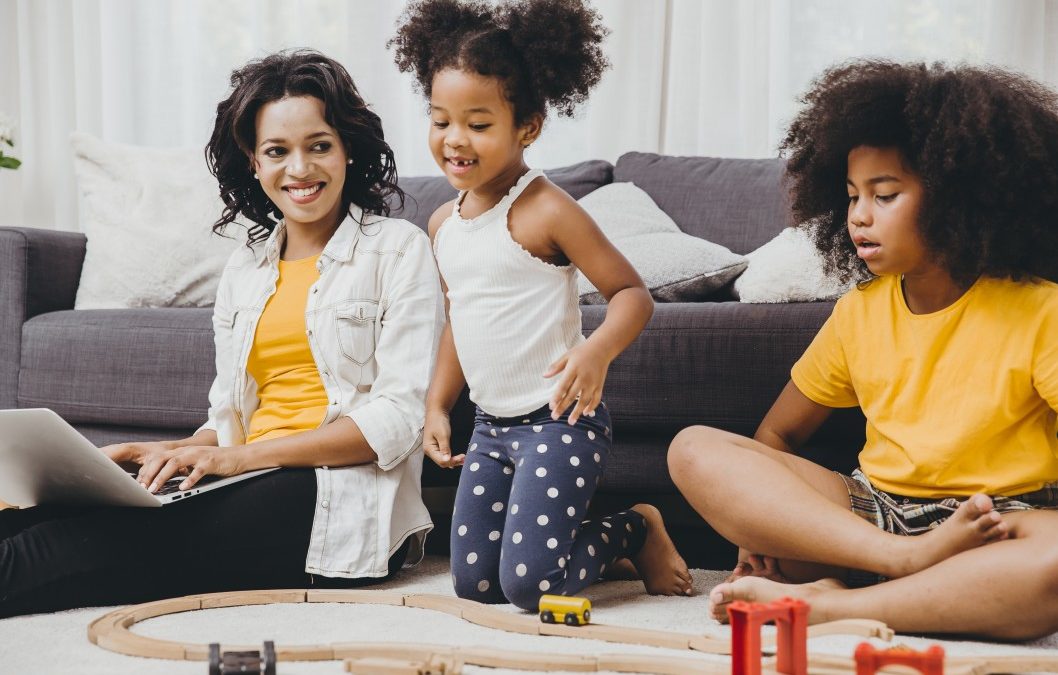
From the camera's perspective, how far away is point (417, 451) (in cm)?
169

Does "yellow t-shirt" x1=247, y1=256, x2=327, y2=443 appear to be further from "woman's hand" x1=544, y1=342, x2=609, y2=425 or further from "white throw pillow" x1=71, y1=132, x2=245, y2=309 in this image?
"white throw pillow" x1=71, y1=132, x2=245, y2=309

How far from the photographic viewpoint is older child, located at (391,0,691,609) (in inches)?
59.6

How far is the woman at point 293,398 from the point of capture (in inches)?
59.3

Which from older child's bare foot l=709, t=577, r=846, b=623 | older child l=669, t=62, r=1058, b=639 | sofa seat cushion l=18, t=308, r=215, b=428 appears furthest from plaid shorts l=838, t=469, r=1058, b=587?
sofa seat cushion l=18, t=308, r=215, b=428

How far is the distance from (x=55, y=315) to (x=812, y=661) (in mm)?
1790

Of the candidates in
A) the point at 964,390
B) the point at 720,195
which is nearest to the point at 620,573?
the point at 964,390

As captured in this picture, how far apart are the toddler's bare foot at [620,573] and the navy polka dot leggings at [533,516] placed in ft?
0.30

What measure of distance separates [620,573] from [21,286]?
4.70ft

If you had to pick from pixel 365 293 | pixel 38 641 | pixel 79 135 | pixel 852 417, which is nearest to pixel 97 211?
pixel 79 135

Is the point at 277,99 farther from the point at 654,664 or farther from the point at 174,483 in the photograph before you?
the point at 654,664

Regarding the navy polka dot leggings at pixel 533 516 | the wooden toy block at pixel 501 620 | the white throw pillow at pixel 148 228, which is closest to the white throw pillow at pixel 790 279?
the navy polka dot leggings at pixel 533 516

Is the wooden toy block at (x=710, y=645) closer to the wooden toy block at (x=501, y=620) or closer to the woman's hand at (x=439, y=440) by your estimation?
the wooden toy block at (x=501, y=620)

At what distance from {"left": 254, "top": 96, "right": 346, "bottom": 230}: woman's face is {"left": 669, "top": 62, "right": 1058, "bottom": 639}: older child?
0.66 meters

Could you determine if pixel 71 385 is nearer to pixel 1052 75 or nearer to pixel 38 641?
pixel 38 641
